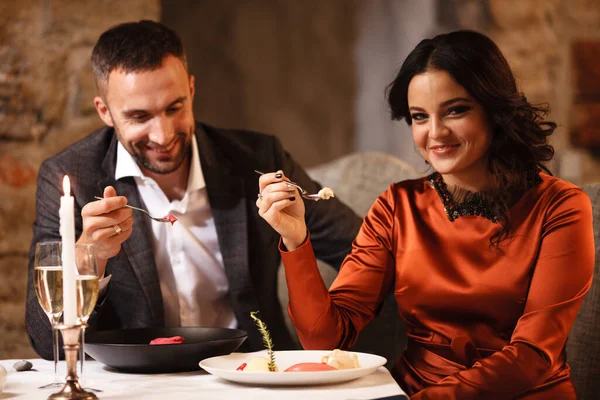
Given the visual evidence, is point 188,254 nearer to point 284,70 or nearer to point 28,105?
point 28,105

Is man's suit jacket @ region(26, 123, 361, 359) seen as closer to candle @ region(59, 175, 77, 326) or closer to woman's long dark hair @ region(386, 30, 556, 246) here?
woman's long dark hair @ region(386, 30, 556, 246)

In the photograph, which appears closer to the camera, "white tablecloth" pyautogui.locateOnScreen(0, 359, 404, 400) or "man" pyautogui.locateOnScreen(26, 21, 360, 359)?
"white tablecloth" pyautogui.locateOnScreen(0, 359, 404, 400)

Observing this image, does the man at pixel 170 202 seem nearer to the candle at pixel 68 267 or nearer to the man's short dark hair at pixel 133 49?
the man's short dark hair at pixel 133 49

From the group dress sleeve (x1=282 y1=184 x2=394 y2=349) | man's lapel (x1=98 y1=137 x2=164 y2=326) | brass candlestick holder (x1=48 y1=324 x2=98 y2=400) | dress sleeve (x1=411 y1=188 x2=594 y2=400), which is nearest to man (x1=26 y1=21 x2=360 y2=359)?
man's lapel (x1=98 y1=137 x2=164 y2=326)

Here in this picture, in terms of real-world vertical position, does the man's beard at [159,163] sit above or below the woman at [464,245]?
above

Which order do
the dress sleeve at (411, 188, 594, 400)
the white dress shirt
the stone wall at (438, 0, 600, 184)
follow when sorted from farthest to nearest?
the stone wall at (438, 0, 600, 184)
the white dress shirt
the dress sleeve at (411, 188, 594, 400)

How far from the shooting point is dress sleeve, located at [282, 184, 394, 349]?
5.26 feet

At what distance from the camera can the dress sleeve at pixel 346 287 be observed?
160 cm

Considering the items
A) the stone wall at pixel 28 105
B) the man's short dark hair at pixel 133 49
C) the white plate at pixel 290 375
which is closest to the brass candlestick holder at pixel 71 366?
the white plate at pixel 290 375

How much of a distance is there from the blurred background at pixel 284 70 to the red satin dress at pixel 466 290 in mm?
1337

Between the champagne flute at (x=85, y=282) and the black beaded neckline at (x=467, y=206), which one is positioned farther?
the black beaded neckline at (x=467, y=206)

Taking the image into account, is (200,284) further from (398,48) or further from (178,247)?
(398,48)

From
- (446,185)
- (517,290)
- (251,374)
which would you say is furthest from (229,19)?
(251,374)

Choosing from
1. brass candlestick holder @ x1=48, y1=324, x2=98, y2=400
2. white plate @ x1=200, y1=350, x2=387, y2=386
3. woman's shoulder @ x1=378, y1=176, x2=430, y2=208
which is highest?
woman's shoulder @ x1=378, y1=176, x2=430, y2=208
